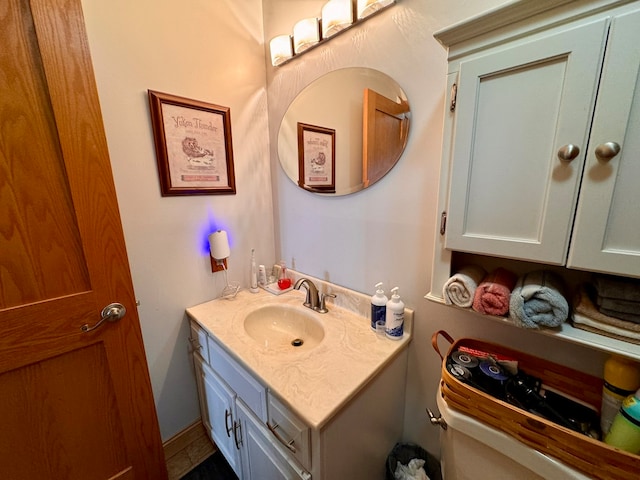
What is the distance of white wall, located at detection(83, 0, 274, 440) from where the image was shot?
1016mm

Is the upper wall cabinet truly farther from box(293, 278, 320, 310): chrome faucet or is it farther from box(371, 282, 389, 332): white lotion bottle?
box(293, 278, 320, 310): chrome faucet

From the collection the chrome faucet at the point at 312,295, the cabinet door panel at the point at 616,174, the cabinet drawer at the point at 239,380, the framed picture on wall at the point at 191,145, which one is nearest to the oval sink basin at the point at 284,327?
the chrome faucet at the point at 312,295

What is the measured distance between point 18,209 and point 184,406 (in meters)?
1.20

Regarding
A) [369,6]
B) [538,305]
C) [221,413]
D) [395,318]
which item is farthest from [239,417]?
Result: [369,6]

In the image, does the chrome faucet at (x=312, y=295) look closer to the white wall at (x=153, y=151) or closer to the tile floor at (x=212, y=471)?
the white wall at (x=153, y=151)

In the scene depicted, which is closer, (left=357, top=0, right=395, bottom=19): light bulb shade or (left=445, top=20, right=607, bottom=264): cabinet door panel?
Result: (left=445, top=20, right=607, bottom=264): cabinet door panel

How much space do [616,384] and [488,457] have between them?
0.35 meters

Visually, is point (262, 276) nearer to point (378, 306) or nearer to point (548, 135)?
point (378, 306)

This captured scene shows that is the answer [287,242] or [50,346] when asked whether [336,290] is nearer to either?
[287,242]

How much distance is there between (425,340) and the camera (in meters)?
1.02

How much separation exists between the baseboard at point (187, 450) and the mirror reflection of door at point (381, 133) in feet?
5.39

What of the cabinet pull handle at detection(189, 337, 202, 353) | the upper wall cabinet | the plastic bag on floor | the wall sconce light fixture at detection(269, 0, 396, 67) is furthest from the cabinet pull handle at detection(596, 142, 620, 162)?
the cabinet pull handle at detection(189, 337, 202, 353)

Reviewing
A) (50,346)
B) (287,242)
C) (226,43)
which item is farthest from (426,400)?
(226,43)

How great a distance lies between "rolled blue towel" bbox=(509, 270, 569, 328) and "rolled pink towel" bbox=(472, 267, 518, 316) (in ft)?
0.06
